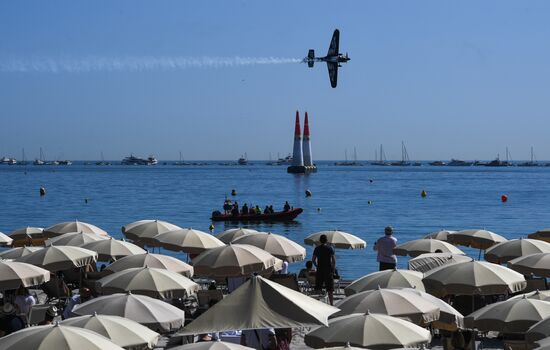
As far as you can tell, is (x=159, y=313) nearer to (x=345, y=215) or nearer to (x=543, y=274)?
(x=543, y=274)

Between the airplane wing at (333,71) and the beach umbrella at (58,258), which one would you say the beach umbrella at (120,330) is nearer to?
the beach umbrella at (58,258)

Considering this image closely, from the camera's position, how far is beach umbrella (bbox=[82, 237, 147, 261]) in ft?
58.7

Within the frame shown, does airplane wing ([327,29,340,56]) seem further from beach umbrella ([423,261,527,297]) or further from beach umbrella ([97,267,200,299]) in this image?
beach umbrella ([97,267,200,299])

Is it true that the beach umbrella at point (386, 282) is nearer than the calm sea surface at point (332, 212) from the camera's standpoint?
Yes

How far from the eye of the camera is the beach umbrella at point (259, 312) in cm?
877

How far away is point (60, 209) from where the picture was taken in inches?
3095

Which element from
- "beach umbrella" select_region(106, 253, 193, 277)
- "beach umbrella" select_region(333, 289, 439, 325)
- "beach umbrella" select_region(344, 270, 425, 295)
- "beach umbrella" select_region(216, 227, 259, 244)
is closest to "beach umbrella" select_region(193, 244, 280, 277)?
"beach umbrella" select_region(106, 253, 193, 277)

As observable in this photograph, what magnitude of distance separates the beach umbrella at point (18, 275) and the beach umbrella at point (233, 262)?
117 inches

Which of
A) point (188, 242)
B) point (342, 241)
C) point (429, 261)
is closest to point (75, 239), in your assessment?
point (188, 242)

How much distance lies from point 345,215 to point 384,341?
6154 cm

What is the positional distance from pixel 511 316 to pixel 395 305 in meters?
1.53

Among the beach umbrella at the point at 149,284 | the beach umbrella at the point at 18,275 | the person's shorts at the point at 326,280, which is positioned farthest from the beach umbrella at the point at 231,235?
the beach umbrella at the point at 149,284

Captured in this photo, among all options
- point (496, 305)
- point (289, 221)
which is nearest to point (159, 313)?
point (496, 305)

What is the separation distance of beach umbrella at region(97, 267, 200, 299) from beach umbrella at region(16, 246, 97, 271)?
9.92ft
